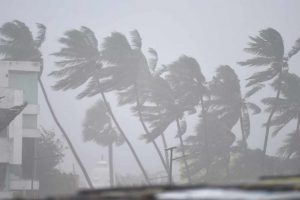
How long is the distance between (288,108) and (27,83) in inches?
1031

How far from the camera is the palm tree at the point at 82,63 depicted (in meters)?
45.6

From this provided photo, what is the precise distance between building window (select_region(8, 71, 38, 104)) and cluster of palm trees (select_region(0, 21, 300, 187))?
303cm

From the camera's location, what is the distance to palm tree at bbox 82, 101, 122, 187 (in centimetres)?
5934

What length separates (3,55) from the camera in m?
48.2

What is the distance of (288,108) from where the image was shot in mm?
48656

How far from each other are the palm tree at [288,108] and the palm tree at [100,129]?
20051mm

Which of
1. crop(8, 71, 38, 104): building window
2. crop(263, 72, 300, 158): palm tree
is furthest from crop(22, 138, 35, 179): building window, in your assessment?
crop(263, 72, 300, 158): palm tree

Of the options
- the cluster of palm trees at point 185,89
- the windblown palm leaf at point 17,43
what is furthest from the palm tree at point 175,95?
the windblown palm leaf at point 17,43

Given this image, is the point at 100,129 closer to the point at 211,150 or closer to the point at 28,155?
the point at 211,150

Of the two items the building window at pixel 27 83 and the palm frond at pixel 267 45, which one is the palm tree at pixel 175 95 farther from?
the building window at pixel 27 83

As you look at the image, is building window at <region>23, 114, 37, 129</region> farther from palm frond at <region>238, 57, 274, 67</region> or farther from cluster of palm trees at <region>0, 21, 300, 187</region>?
palm frond at <region>238, 57, 274, 67</region>

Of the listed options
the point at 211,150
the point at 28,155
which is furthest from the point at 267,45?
the point at 28,155

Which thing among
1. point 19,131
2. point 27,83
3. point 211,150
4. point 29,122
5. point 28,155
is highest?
point 27,83

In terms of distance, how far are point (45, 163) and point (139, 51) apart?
1490 cm
